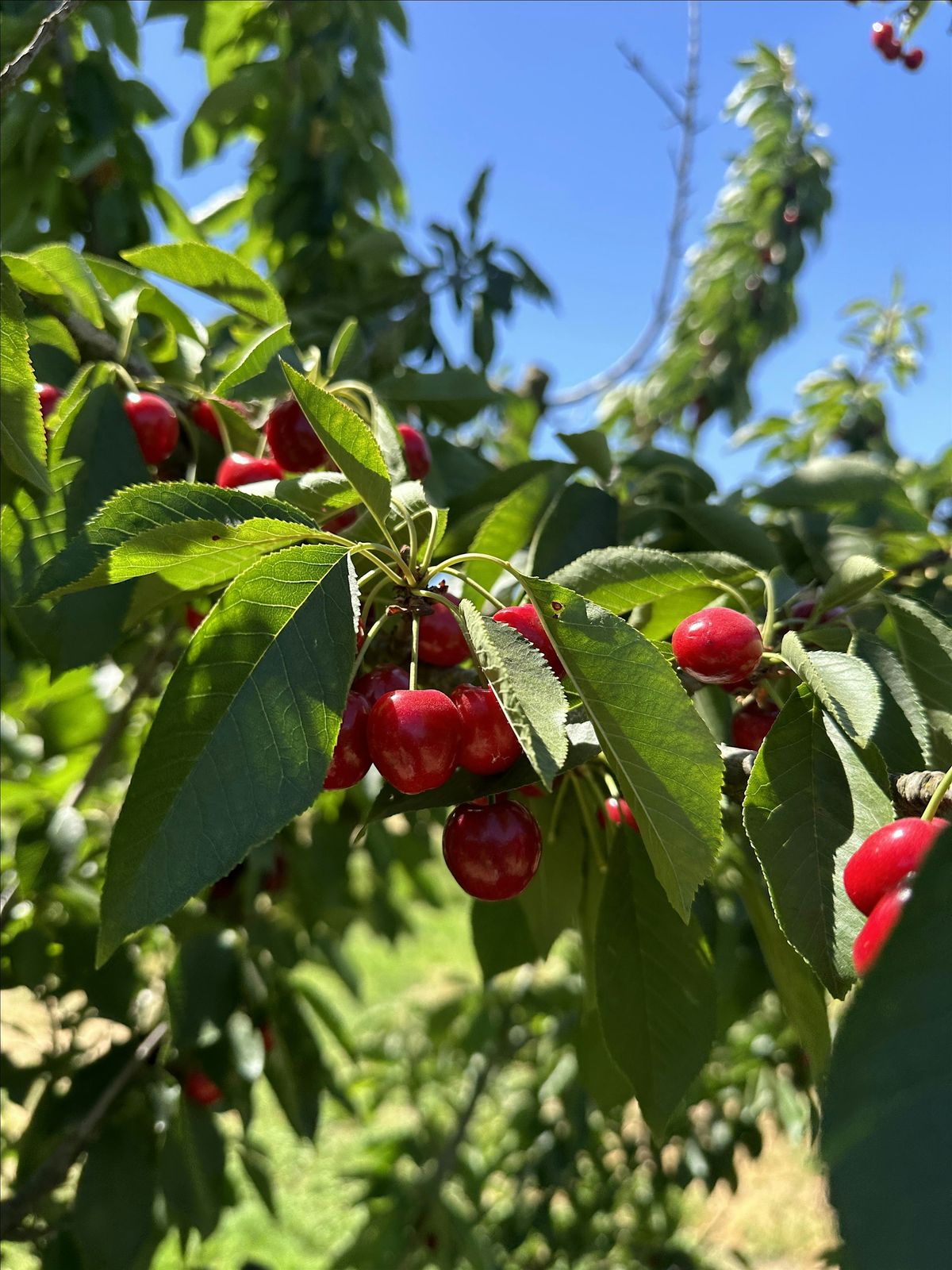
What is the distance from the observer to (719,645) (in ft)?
2.48

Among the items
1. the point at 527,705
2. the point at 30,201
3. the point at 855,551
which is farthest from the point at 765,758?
the point at 30,201

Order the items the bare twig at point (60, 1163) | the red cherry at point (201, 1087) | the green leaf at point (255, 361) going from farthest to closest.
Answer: the red cherry at point (201, 1087) < the bare twig at point (60, 1163) < the green leaf at point (255, 361)

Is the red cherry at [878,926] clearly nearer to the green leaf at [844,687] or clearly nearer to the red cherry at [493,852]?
the green leaf at [844,687]

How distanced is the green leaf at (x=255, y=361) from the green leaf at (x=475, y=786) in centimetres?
48

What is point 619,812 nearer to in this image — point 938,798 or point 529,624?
point 529,624

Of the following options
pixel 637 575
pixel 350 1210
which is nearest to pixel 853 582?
pixel 637 575

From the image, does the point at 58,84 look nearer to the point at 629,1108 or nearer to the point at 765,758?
the point at 765,758

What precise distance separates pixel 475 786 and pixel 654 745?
194mm

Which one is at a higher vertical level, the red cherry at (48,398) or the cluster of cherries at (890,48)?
the cluster of cherries at (890,48)

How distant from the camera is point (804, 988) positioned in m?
0.73

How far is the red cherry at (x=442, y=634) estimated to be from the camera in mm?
870

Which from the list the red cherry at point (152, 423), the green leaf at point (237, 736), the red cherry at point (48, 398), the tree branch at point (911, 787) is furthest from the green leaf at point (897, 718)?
the red cherry at point (48, 398)

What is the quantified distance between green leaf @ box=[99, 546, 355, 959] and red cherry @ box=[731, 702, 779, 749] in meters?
0.44

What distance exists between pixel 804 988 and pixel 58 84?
206 centimetres
